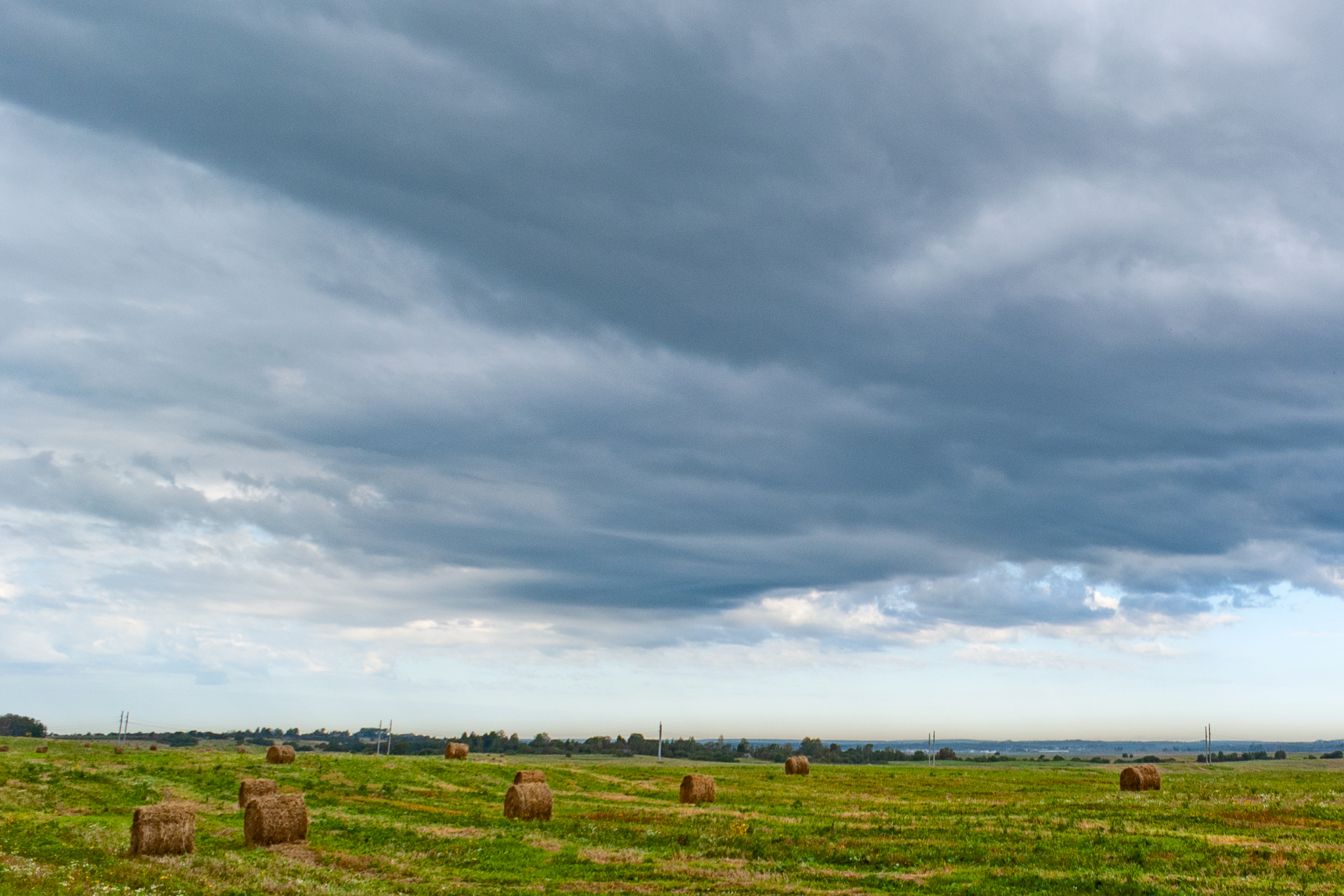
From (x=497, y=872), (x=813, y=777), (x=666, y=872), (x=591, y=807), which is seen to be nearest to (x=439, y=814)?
(x=591, y=807)

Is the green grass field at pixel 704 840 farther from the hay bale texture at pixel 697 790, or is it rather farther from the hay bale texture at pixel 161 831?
the hay bale texture at pixel 697 790

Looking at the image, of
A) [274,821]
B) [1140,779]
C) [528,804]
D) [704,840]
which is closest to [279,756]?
[528,804]

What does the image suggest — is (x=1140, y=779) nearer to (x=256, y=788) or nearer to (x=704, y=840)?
(x=704, y=840)

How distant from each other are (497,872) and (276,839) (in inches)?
599

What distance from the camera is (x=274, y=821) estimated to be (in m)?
38.5

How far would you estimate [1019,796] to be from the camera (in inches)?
2115

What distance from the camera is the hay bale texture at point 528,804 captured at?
149ft

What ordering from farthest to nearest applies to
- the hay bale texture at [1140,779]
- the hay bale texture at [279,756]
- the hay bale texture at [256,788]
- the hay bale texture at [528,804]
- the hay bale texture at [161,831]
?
the hay bale texture at [279,756] → the hay bale texture at [1140,779] → the hay bale texture at [256,788] → the hay bale texture at [528,804] → the hay bale texture at [161,831]

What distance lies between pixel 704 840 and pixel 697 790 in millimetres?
18204

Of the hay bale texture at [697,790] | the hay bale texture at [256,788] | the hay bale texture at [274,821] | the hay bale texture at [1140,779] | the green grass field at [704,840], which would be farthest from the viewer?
the hay bale texture at [1140,779]

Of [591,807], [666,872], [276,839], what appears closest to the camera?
[666,872]

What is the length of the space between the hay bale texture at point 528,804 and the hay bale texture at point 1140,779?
39544 millimetres

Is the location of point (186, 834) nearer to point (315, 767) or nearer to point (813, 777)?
point (315, 767)

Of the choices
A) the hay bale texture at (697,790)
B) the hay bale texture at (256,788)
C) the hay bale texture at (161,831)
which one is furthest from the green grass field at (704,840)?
the hay bale texture at (697,790)
